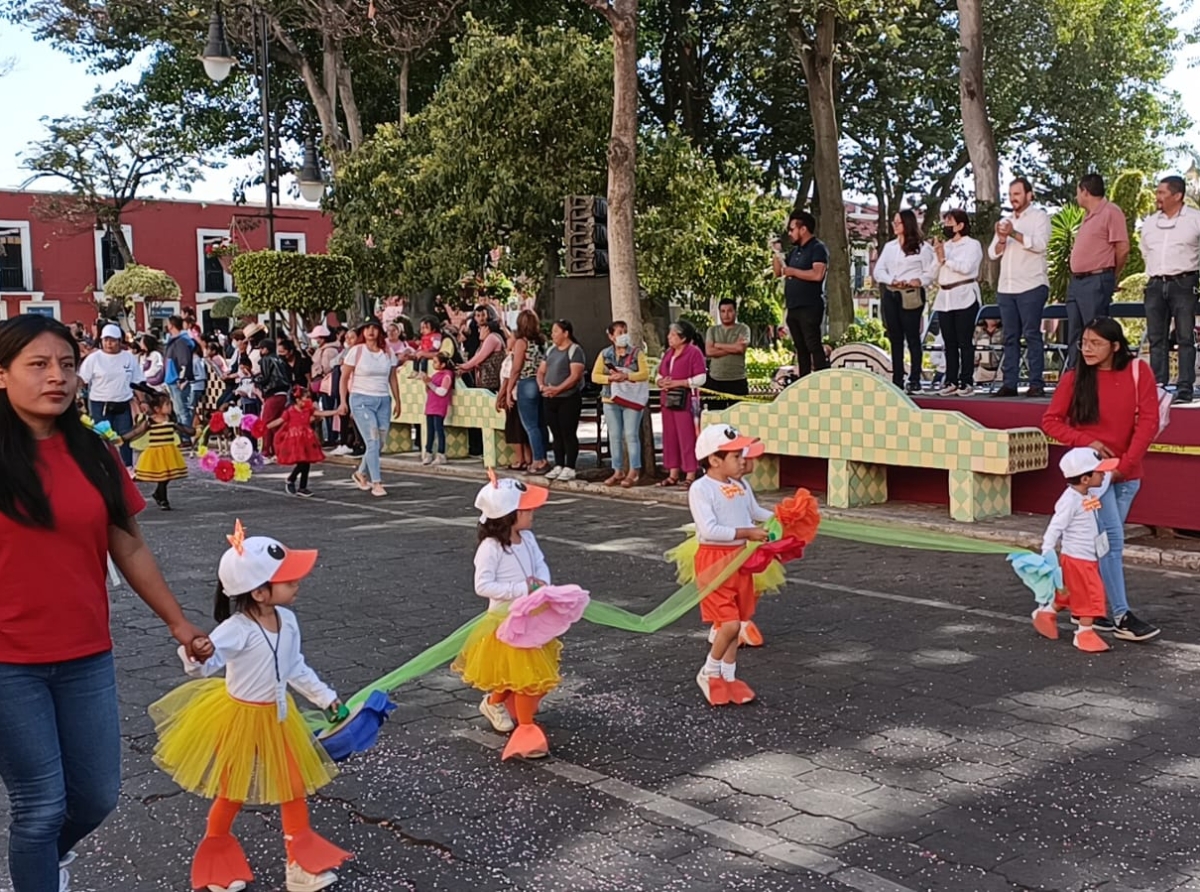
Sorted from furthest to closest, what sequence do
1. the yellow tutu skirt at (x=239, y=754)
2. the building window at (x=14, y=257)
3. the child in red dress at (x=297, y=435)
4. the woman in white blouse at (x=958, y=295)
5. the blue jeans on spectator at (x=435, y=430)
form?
the building window at (x=14, y=257), the blue jeans on spectator at (x=435, y=430), the child in red dress at (x=297, y=435), the woman in white blouse at (x=958, y=295), the yellow tutu skirt at (x=239, y=754)

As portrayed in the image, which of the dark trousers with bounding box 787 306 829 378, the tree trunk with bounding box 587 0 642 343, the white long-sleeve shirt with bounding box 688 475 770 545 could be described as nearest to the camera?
the white long-sleeve shirt with bounding box 688 475 770 545

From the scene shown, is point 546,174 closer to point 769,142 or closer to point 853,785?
point 769,142

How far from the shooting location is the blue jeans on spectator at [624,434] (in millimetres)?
14578

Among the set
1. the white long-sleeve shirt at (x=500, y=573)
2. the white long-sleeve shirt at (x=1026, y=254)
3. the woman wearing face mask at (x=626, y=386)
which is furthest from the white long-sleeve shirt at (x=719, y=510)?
the woman wearing face mask at (x=626, y=386)

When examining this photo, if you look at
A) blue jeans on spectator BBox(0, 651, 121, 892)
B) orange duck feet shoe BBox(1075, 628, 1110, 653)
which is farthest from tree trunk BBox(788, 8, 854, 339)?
blue jeans on spectator BBox(0, 651, 121, 892)

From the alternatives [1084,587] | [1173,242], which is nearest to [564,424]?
[1173,242]

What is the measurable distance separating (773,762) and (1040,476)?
7.06 meters

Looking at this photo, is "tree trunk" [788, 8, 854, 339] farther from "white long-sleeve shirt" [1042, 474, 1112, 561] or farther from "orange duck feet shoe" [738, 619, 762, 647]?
"orange duck feet shoe" [738, 619, 762, 647]

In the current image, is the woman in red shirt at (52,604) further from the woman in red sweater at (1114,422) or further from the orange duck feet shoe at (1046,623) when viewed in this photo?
the woman in red sweater at (1114,422)

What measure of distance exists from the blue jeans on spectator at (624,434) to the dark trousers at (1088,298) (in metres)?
4.79

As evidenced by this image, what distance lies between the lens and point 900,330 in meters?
13.4

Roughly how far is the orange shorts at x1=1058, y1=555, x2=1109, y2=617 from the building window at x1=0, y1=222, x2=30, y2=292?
51979 millimetres

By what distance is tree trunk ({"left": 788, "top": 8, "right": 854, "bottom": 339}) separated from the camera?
26.6m

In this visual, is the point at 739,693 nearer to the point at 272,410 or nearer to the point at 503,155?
the point at 272,410
